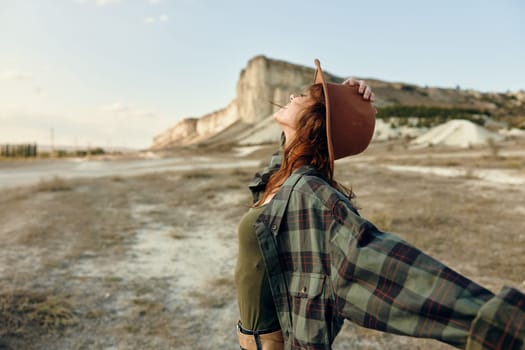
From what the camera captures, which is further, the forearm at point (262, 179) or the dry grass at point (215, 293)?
the dry grass at point (215, 293)

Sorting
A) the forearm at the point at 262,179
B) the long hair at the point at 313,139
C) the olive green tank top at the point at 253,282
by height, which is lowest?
the olive green tank top at the point at 253,282

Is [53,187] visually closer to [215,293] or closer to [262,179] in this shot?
[215,293]

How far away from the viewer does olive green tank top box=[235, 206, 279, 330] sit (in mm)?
1365

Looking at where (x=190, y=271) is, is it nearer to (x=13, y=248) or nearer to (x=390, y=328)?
(x=13, y=248)

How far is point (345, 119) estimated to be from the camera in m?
1.26

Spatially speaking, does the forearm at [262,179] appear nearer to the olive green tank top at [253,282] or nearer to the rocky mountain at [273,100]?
the olive green tank top at [253,282]

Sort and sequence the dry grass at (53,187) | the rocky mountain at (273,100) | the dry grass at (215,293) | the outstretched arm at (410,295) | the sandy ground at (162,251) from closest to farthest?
the outstretched arm at (410,295) < the sandy ground at (162,251) < the dry grass at (215,293) < the dry grass at (53,187) < the rocky mountain at (273,100)

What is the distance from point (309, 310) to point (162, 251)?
214 inches

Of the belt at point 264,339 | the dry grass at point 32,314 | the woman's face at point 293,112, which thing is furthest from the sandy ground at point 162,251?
the woman's face at point 293,112

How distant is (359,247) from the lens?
96 cm

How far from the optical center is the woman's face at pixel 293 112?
1.35 m

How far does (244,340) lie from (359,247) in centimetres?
73

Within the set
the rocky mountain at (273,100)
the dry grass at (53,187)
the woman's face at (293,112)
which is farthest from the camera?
the rocky mountain at (273,100)

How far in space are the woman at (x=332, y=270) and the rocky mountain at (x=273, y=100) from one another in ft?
131
